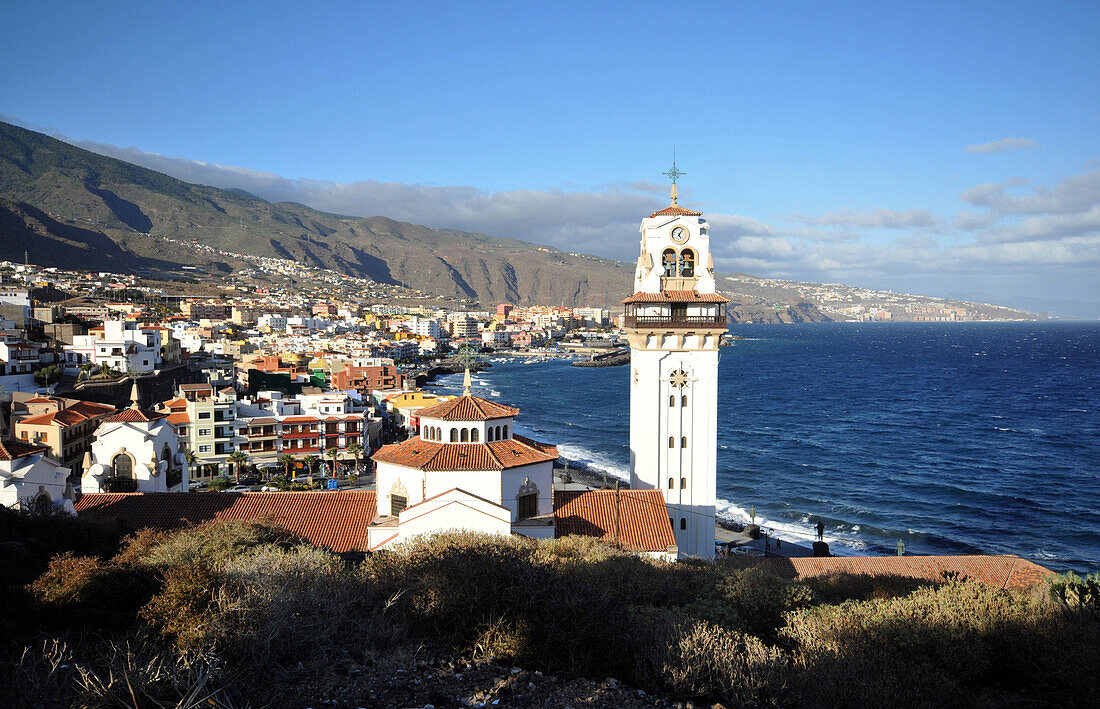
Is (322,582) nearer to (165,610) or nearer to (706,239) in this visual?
(165,610)

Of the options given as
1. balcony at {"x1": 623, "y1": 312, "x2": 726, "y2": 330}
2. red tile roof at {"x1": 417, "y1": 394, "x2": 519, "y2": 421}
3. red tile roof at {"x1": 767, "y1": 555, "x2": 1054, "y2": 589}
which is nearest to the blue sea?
red tile roof at {"x1": 767, "y1": 555, "x2": 1054, "y2": 589}

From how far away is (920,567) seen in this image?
18.7m

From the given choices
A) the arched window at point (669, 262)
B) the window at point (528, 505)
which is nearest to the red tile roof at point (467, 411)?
the window at point (528, 505)

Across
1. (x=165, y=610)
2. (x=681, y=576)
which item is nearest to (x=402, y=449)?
(x=681, y=576)

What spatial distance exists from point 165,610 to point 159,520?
879 centimetres

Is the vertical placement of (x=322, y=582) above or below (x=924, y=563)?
above

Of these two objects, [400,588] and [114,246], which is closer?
[400,588]

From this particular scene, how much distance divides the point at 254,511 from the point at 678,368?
462 inches

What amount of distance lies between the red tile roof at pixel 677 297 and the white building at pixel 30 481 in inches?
574

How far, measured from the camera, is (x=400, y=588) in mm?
9734

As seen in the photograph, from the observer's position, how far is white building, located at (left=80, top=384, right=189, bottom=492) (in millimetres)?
18906

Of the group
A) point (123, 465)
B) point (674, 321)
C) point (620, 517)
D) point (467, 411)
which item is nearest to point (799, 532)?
point (674, 321)

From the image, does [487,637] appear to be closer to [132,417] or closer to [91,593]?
[91,593]

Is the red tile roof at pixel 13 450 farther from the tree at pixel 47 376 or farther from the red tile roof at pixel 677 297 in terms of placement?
the tree at pixel 47 376
